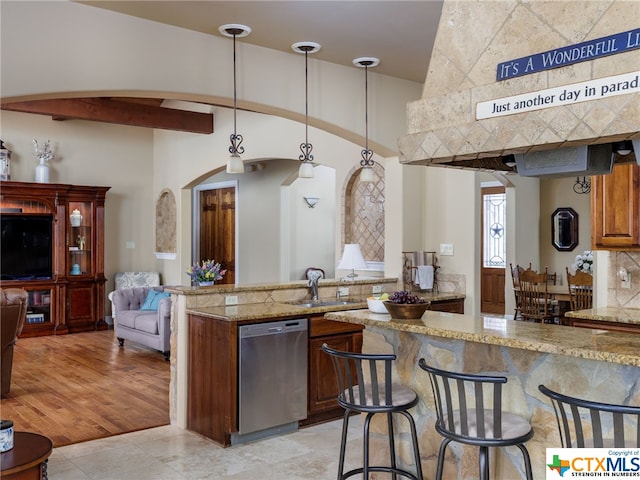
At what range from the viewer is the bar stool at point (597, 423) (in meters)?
1.91

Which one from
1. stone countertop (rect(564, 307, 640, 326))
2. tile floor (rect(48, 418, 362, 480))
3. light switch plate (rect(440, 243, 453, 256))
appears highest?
light switch plate (rect(440, 243, 453, 256))

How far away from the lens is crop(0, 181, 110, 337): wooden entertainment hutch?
27.1 feet

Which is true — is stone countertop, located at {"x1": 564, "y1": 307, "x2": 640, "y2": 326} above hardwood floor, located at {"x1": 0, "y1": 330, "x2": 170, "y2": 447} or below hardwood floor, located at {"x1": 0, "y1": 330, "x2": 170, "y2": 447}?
above

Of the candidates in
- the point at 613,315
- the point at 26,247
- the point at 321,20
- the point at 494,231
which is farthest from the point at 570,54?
the point at 494,231

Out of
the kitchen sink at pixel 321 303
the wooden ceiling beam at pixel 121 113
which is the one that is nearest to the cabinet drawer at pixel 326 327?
the kitchen sink at pixel 321 303

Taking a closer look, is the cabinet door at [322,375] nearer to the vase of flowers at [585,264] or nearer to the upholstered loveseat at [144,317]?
the upholstered loveseat at [144,317]

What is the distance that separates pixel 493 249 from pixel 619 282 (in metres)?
6.01

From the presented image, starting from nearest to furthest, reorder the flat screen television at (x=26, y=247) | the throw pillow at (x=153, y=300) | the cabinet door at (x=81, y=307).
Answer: the throw pillow at (x=153, y=300), the flat screen television at (x=26, y=247), the cabinet door at (x=81, y=307)

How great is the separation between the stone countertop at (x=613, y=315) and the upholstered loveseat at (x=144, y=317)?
4243 millimetres

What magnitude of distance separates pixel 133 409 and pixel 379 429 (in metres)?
2.43

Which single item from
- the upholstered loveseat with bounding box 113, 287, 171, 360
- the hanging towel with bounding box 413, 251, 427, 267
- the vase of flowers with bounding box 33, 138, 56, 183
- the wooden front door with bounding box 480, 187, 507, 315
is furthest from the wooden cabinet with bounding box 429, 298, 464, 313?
the vase of flowers with bounding box 33, 138, 56, 183

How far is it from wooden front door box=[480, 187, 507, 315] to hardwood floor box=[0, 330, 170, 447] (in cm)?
596

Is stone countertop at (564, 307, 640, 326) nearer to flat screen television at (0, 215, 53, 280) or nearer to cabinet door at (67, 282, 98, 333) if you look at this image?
cabinet door at (67, 282, 98, 333)

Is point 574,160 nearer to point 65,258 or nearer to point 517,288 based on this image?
point 517,288
